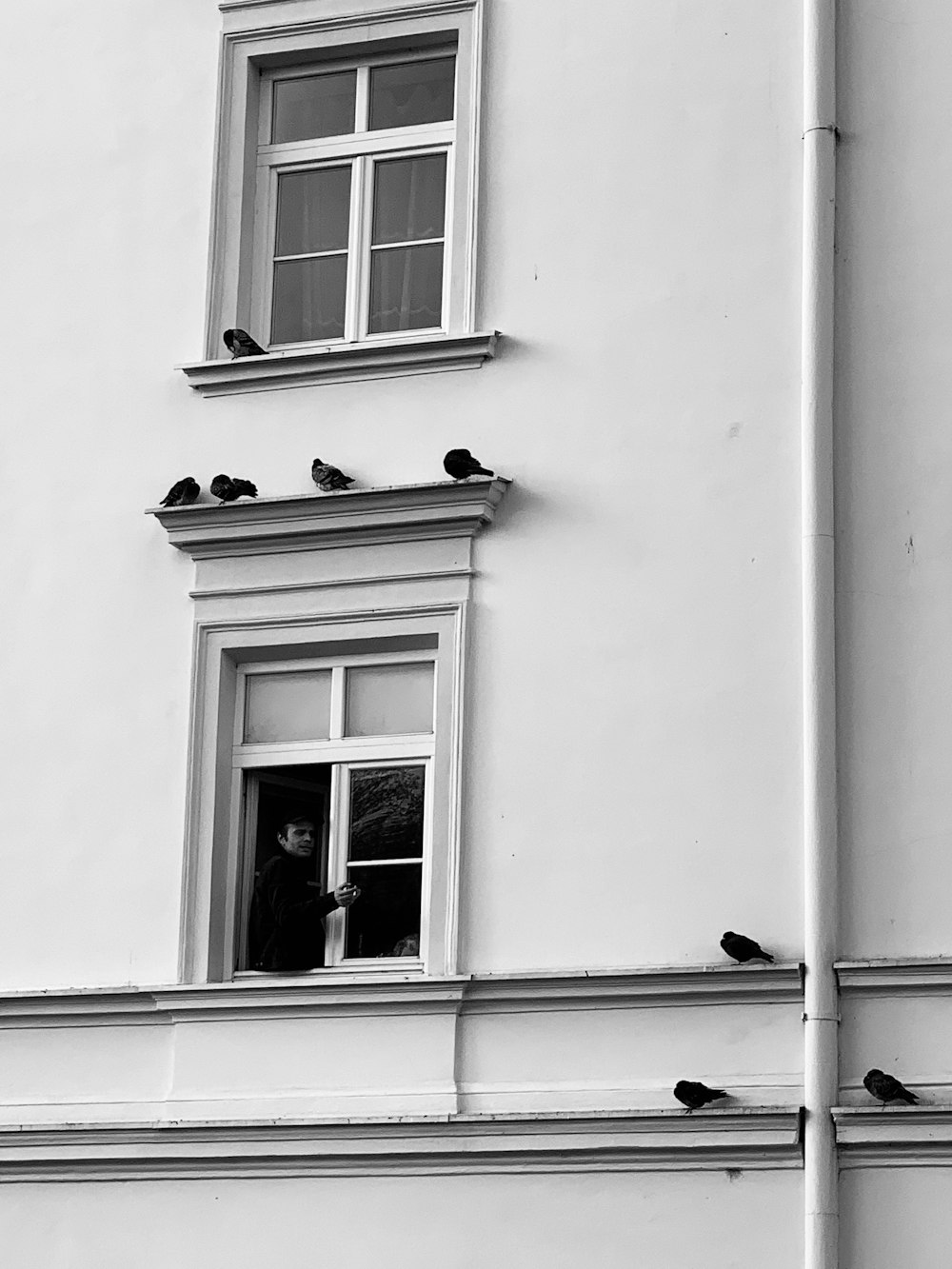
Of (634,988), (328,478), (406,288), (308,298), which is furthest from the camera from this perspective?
(308,298)

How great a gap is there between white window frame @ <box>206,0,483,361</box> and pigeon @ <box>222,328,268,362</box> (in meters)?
0.12

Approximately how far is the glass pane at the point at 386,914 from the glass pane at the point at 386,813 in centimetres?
9

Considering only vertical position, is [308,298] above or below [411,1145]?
above

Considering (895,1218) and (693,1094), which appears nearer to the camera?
(895,1218)

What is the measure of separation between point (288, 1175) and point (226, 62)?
220 inches

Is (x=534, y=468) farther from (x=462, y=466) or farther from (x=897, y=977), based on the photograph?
(x=897, y=977)

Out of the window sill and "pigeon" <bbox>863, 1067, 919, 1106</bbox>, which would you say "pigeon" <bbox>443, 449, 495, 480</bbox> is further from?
"pigeon" <bbox>863, 1067, 919, 1106</bbox>

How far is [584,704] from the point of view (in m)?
10.7

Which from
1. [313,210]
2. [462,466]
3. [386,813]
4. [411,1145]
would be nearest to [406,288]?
[313,210]

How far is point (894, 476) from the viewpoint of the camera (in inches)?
412

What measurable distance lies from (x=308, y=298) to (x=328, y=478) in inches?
50.5

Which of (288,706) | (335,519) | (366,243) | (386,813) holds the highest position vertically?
(366,243)

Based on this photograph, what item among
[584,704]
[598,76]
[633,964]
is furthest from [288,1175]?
[598,76]

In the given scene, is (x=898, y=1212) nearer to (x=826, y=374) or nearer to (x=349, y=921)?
(x=349, y=921)
